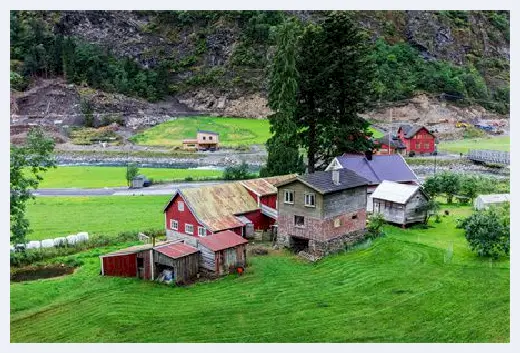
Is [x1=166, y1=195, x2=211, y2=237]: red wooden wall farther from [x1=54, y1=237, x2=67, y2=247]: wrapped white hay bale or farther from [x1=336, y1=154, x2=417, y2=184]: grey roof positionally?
[x1=336, y1=154, x2=417, y2=184]: grey roof

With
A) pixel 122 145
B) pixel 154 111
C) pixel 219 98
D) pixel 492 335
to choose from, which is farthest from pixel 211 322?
pixel 219 98

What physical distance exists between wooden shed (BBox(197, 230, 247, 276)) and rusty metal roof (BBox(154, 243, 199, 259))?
583 mm

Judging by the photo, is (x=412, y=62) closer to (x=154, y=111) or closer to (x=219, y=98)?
(x=219, y=98)

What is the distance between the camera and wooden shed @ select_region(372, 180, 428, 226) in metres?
37.4

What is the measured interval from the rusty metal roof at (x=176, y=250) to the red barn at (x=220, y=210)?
5.50 ft

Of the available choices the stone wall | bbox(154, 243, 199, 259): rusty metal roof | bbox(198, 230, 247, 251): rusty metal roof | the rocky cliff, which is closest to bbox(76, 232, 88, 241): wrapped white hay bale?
bbox(154, 243, 199, 259): rusty metal roof

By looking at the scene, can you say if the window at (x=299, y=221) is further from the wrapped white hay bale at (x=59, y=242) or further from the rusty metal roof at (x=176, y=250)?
the wrapped white hay bale at (x=59, y=242)

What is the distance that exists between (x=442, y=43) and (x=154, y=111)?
222ft

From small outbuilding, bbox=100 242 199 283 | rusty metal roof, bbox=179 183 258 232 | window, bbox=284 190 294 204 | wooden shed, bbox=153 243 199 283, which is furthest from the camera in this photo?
rusty metal roof, bbox=179 183 258 232

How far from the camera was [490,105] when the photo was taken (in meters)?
116

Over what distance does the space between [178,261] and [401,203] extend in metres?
16.5

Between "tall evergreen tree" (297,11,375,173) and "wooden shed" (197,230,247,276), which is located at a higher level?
"tall evergreen tree" (297,11,375,173)

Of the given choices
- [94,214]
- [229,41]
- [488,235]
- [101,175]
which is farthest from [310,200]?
[229,41]

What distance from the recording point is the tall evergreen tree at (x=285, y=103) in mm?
43406
